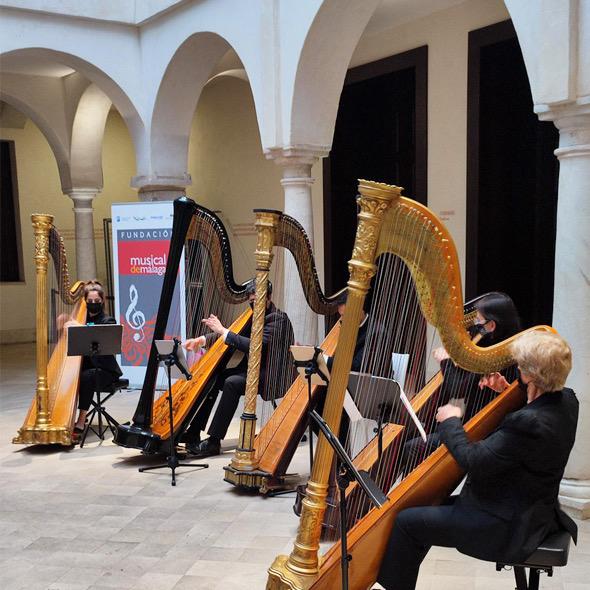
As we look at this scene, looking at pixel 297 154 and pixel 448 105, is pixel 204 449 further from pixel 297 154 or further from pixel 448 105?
pixel 448 105

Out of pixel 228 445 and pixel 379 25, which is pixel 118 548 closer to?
pixel 228 445

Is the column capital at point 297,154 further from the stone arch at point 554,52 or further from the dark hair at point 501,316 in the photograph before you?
the dark hair at point 501,316

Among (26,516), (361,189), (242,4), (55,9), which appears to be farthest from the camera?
(55,9)

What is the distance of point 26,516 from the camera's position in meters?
4.84

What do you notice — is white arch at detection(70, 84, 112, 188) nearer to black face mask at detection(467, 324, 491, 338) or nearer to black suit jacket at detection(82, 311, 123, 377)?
black suit jacket at detection(82, 311, 123, 377)

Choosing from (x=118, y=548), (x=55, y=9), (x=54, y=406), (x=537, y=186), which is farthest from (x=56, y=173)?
(x=118, y=548)

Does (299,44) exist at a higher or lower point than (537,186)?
higher

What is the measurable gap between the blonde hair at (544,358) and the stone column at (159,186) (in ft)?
22.1

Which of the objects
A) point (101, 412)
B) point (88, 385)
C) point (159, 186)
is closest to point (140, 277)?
point (159, 186)

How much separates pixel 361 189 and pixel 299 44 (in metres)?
3.88

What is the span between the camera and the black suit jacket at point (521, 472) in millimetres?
2672

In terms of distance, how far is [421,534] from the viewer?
2939 mm

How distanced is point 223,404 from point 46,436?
5.01ft

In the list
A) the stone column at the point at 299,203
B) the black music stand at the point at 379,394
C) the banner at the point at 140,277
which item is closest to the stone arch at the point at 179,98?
the banner at the point at 140,277
